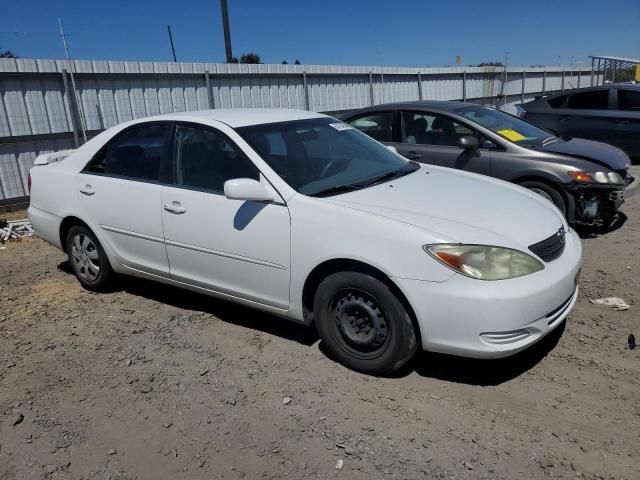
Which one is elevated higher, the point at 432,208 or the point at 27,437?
the point at 432,208

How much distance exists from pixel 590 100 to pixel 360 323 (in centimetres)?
936

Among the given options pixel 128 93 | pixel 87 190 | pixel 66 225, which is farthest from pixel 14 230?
pixel 87 190

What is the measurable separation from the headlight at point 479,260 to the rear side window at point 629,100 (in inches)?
357

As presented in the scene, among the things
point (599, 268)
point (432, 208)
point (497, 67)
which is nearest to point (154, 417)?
point (432, 208)

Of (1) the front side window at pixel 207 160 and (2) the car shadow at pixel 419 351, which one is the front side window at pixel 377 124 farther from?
(2) the car shadow at pixel 419 351

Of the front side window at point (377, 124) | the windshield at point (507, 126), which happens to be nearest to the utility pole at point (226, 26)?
the front side window at point (377, 124)

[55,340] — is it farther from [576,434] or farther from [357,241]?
[576,434]

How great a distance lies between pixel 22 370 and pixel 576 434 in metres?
3.49

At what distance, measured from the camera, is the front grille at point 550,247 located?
3048 millimetres

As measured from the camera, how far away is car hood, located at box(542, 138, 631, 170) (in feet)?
19.0

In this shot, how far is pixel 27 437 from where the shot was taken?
2.90m

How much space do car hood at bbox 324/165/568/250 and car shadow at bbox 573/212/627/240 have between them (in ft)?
8.42

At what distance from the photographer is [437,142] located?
634cm

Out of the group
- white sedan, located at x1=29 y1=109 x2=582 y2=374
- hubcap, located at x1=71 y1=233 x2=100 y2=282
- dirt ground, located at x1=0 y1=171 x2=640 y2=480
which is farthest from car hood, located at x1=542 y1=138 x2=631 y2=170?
hubcap, located at x1=71 y1=233 x2=100 y2=282
